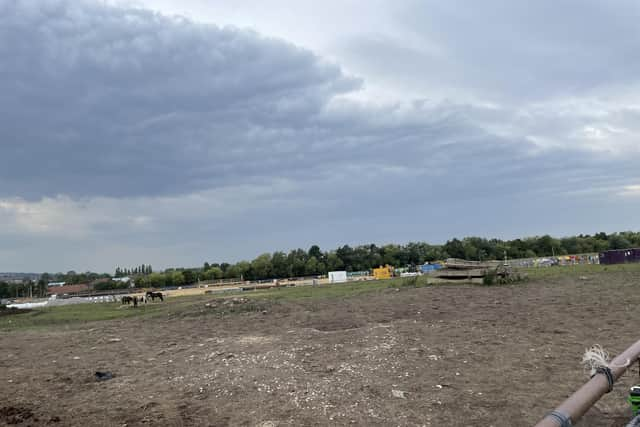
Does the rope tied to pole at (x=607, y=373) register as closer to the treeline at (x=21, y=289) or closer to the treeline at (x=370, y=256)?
the treeline at (x=370, y=256)

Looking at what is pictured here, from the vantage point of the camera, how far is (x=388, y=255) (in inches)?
4722

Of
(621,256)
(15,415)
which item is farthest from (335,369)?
(621,256)

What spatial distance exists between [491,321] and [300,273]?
10012 cm

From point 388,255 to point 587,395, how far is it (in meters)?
119

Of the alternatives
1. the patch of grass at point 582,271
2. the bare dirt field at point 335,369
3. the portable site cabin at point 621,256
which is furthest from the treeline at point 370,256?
the bare dirt field at point 335,369

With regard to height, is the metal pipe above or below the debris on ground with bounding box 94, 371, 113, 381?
above

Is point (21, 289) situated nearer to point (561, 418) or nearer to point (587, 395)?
point (587, 395)

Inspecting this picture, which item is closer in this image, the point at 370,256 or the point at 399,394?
the point at 399,394

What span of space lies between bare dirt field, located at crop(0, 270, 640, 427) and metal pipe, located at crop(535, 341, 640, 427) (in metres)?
2.64

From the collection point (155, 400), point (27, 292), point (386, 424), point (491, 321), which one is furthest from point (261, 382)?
point (27, 292)

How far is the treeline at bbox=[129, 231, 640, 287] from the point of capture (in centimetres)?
11131

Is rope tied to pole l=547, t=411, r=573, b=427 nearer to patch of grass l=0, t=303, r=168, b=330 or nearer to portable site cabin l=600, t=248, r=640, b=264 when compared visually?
patch of grass l=0, t=303, r=168, b=330

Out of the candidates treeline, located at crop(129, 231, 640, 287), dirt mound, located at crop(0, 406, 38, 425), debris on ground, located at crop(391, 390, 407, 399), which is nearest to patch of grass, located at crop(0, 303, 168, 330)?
dirt mound, located at crop(0, 406, 38, 425)

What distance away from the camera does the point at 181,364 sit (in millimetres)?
10508
